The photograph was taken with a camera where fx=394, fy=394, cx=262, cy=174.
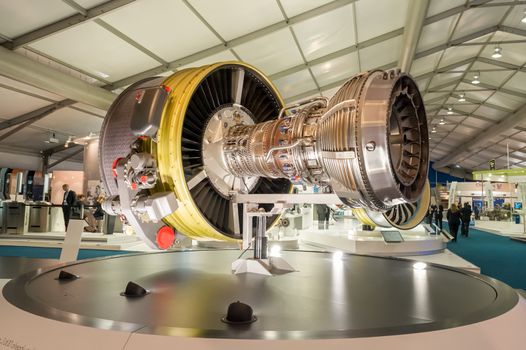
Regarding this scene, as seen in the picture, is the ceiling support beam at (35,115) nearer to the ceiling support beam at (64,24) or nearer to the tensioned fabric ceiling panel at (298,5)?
the ceiling support beam at (64,24)

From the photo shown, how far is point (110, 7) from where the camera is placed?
709cm

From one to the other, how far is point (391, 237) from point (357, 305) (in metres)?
6.50

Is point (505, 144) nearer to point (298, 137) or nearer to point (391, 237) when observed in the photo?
point (391, 237)

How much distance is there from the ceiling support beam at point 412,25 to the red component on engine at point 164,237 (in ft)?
25.2

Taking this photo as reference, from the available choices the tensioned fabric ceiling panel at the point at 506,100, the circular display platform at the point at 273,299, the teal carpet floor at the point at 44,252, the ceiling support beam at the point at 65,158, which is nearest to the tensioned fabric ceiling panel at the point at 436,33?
the tensioned fabric ceiling panel at the point at 506,100

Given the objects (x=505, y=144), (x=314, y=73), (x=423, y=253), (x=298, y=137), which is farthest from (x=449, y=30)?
(x=505, y=144)

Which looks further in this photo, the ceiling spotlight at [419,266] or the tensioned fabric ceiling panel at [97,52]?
the tensioned fabric ceiling panel at [97,52]

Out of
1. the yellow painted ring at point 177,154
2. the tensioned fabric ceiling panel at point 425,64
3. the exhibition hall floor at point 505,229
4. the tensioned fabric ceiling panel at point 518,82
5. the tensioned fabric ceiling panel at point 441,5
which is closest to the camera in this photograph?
the yellow painted ring at point 177,154

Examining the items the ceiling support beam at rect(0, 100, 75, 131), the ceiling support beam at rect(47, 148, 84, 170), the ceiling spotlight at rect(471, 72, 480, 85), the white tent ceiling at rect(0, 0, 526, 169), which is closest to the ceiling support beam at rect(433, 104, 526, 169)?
the white tent ceiling at rect(0, 0, 526, 169)

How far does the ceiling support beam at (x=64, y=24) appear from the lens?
7094 mm

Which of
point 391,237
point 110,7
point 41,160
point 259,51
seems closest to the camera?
point 110,7

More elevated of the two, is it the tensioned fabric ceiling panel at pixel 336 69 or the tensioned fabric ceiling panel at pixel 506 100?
the tensioned fabric ceiling panel at pixel 506 100

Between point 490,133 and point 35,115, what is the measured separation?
22.4 metres

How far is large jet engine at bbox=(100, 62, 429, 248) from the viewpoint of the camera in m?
1.62
